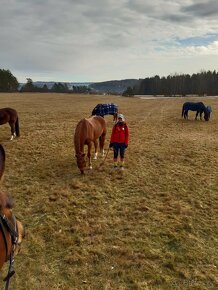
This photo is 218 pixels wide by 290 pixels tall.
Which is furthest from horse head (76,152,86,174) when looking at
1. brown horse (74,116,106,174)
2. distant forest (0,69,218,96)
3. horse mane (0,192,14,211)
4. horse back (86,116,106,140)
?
distant forest (0,69,218,96)

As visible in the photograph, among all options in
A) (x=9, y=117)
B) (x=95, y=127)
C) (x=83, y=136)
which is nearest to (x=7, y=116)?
(x=9, y=117)

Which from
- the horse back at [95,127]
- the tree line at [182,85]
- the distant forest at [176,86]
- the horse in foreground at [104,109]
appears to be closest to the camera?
the horse back at [95,127]

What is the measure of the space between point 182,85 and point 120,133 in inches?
4093

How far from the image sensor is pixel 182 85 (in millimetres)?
107062

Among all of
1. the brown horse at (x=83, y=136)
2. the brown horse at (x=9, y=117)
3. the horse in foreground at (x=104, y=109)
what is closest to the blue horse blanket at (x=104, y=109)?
the horse in foreground at (x=104, y=109)

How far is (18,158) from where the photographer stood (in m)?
10.6

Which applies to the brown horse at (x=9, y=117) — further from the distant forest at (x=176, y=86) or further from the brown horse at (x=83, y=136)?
the distant forest at (x=176, y=86)

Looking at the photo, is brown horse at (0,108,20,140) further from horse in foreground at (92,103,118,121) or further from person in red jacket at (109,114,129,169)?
person in red jacket at (109,114,129,169)

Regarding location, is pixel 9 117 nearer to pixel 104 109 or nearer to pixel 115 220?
pixel 104 109

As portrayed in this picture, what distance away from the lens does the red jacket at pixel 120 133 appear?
939 centimetres

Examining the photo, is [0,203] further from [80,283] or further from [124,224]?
[124,224]

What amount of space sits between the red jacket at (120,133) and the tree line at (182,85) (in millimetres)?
95031

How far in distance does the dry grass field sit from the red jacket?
1.07 m

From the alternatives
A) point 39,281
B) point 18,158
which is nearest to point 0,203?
point 39,281
